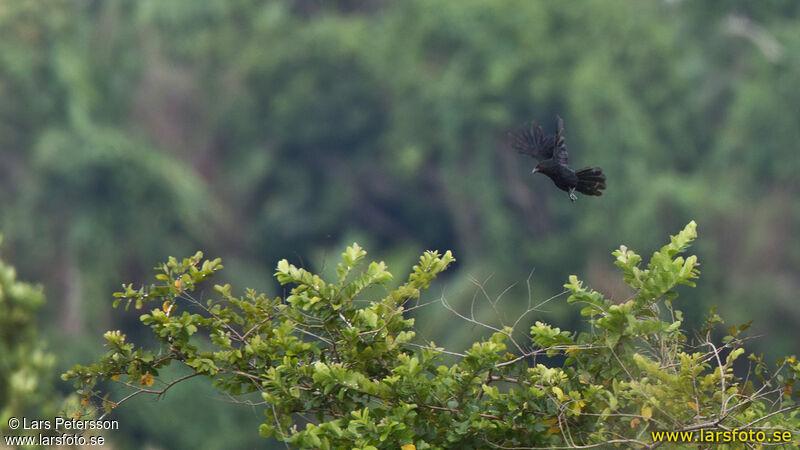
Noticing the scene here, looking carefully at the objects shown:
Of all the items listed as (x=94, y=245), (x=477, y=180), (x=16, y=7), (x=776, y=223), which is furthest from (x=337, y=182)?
(x=776, y=223)

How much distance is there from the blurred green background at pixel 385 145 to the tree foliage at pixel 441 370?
1369cm

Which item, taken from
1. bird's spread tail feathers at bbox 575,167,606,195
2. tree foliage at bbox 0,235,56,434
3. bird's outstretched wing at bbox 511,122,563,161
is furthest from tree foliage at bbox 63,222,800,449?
bird's outstretched wing at bbox 511,122,563,161

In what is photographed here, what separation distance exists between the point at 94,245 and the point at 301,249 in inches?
184

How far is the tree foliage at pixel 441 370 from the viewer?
3.48 metres

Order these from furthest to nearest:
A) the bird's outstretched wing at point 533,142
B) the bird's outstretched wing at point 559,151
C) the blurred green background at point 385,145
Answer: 1. the blurred green background at point 385,145
2. the bird's outstretched wing at point 533,142
3. the bird's outstretched wing at point 559,151

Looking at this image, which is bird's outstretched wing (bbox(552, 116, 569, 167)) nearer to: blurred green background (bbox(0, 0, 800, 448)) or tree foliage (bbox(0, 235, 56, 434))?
tree foliage (bbox(0, 235, 56, 434))

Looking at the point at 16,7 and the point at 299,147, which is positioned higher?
the point at 16,7

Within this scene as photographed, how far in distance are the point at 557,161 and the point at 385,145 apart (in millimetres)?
19647

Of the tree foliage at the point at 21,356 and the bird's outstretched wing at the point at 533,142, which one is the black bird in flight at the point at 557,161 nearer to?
the bird's outstretched wing at the point at 533,142

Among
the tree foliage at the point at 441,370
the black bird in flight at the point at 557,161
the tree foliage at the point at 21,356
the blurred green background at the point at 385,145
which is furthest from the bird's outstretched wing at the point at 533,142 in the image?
the blurred green background at the point at 385,145

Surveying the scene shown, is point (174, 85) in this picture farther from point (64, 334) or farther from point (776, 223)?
point (776, 223)

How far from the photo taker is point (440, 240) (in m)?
24.3

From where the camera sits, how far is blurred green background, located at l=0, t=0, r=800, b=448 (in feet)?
67.2

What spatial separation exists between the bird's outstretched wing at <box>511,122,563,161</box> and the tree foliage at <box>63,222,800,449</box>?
1441 millimetres
